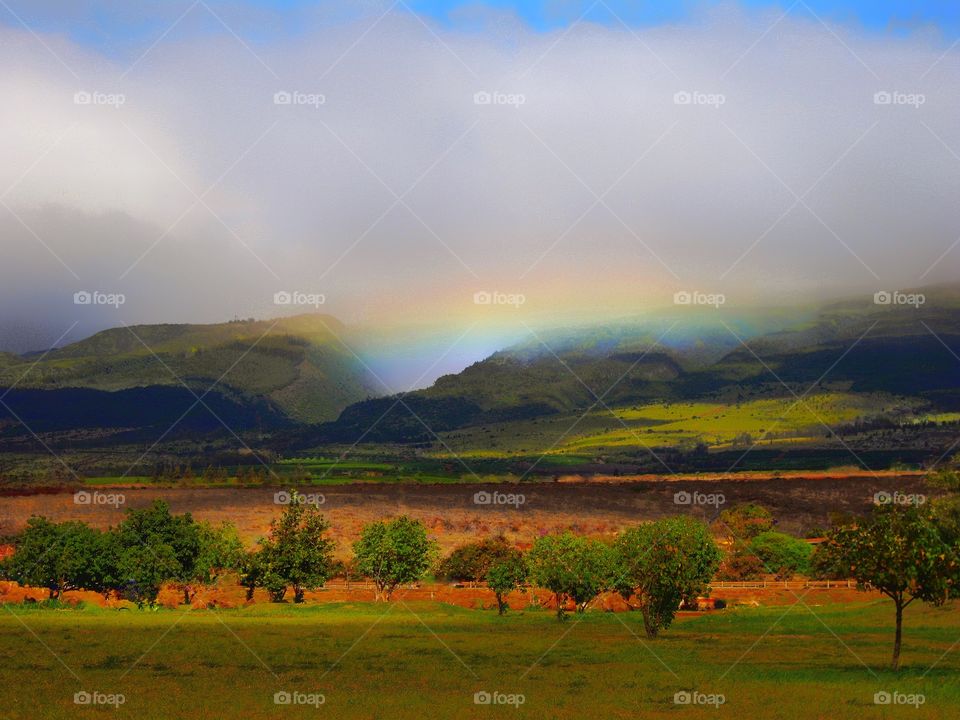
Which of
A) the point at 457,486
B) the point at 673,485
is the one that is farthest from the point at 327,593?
the point at 673,485

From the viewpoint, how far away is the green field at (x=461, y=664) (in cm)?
4447

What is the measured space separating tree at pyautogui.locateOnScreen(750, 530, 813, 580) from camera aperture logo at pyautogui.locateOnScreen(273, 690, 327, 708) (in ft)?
265

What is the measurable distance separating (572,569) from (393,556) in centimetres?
1970

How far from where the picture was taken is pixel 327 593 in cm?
10744

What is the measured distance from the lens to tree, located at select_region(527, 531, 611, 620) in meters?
92.3

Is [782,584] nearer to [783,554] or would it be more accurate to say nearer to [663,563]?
[783,554]

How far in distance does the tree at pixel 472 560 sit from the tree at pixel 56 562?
37337 mm

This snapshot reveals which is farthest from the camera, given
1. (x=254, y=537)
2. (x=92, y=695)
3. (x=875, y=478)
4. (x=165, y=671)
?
(x=875, y=478)

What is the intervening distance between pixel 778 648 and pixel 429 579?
203 feet

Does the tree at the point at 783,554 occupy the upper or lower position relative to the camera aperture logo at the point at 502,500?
lower

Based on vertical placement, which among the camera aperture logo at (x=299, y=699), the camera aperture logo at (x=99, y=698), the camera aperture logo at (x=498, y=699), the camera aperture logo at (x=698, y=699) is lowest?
the camera aperture logo at (x=698, y=699)

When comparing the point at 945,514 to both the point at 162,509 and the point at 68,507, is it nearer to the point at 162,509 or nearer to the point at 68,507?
the point at 162,509

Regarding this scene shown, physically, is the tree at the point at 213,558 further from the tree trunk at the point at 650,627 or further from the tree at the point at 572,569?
the tree trunk at the point at 650,627

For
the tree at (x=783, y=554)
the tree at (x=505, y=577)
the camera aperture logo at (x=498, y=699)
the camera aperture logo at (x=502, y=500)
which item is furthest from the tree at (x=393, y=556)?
the camera aperture logo at (x=498, y=699)
